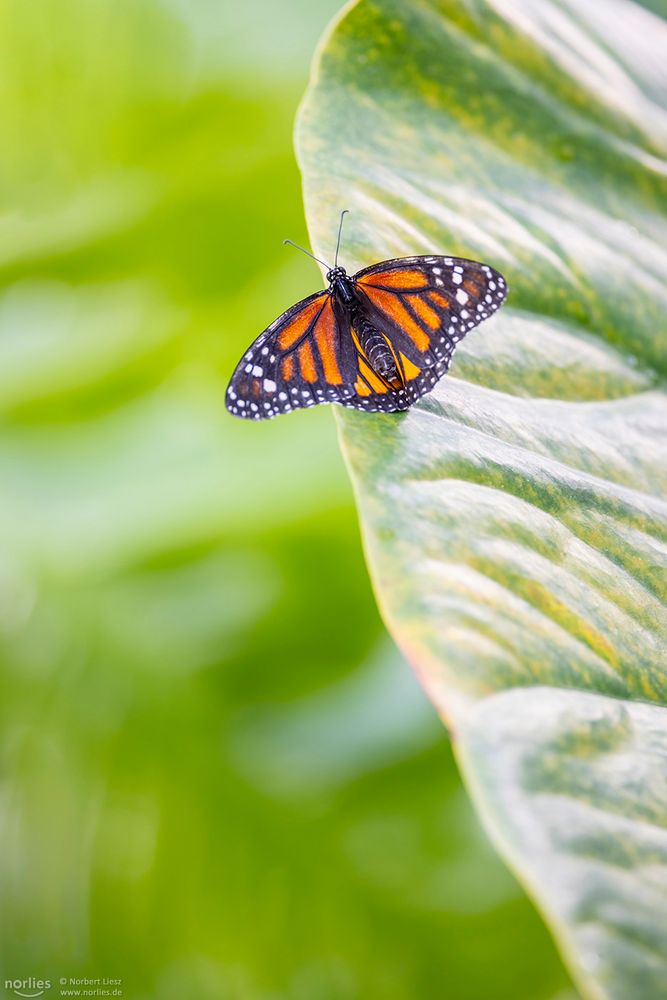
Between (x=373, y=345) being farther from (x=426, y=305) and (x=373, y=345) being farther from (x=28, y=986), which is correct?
(x=28, y=986)

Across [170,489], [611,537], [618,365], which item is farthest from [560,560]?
[170,489]

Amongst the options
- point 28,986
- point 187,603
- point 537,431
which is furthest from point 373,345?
point 28,986

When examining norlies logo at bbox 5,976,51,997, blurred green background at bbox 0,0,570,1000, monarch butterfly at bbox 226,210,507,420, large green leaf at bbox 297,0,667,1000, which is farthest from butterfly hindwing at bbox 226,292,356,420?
norlies logo at bbox 5,976,51,997

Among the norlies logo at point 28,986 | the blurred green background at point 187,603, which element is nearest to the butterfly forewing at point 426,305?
the blurred green background at point 187,603

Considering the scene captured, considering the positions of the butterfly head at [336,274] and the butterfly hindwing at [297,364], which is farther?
the butterfly hindwing at [297,364]

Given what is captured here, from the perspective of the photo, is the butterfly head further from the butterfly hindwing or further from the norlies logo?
the norlies logo

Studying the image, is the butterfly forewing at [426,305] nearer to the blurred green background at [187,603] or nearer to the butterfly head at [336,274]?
the butterfly head at [336,274]
